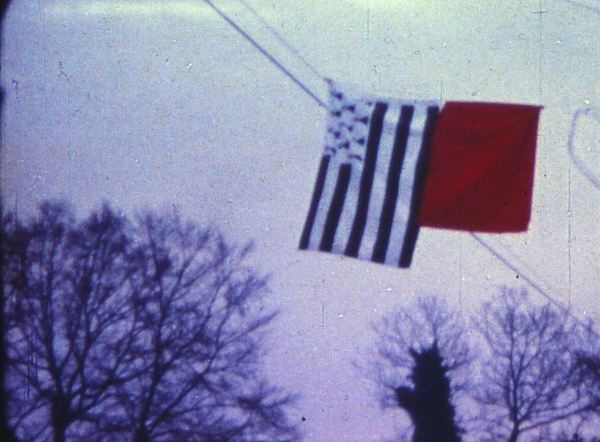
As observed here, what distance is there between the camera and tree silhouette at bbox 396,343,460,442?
5.66 m

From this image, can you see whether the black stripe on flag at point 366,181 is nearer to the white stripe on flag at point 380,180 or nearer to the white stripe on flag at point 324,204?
the white stripe on flag at point 380,180

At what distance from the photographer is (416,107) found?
560cm

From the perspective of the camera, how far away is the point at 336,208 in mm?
5500

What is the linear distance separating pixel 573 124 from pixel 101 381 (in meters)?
3.42

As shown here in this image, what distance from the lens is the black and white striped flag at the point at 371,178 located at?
17.9 feet

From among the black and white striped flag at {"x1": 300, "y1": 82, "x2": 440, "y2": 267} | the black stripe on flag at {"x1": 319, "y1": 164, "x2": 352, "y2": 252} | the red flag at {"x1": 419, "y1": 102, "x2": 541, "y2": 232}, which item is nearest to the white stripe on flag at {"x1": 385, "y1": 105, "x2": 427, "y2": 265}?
the black and white striped flag at {"x1": 300, "y1": 82, "x2": 440, "y2": 267}

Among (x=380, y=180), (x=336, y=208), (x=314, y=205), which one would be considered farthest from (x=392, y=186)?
(x=314, y=205)

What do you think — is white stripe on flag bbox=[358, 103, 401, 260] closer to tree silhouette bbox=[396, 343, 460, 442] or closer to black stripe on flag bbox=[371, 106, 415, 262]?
black stripe on flag bbox=[371, 106, 415, 262]

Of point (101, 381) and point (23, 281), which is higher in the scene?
point (23, 281)

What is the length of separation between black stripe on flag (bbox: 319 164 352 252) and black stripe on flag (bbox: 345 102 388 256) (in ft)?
0.33

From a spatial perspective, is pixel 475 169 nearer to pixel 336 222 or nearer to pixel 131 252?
pixel 336 222

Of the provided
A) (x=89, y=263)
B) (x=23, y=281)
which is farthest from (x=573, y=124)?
(x=23, y=281)

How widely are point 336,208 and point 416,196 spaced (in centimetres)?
50

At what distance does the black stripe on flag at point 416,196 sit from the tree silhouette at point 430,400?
666mm
